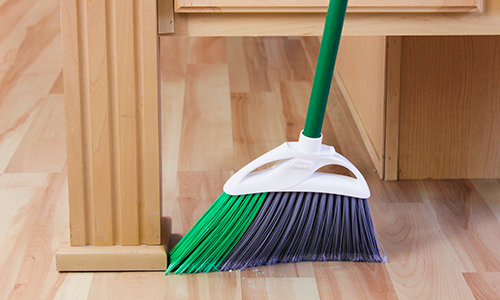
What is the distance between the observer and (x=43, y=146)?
4.36 feet

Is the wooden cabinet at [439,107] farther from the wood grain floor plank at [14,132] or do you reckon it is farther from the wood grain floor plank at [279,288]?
the wood grain floor plank at [14,132]

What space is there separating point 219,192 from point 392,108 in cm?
40

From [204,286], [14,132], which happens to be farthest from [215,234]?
[14,132]

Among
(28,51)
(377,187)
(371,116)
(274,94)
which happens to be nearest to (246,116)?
(274,94)

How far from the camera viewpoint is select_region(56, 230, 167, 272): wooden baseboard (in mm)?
869

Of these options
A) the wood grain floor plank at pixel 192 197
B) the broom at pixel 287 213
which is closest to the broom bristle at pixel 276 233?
the broom at pixel 287 213

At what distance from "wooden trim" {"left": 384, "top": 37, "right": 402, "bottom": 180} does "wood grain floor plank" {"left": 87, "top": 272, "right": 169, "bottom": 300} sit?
1.86 ft

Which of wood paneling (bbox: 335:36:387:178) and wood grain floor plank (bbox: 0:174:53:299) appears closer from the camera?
wood grain floor plank (bbox: 0:174:53:299)

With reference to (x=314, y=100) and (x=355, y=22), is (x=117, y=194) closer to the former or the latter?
(x=314, y=100)

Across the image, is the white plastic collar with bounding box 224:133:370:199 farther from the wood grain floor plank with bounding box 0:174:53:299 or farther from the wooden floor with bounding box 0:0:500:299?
the wood grain floor plank with bounding box 0:174:53:299

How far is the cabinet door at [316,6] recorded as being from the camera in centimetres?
76

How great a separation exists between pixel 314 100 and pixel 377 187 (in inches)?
17.8

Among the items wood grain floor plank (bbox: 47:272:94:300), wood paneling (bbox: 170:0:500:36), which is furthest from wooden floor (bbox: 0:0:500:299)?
wood paneling (bbox: 170:0:500:36)

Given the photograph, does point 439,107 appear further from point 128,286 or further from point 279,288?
point 128,286
